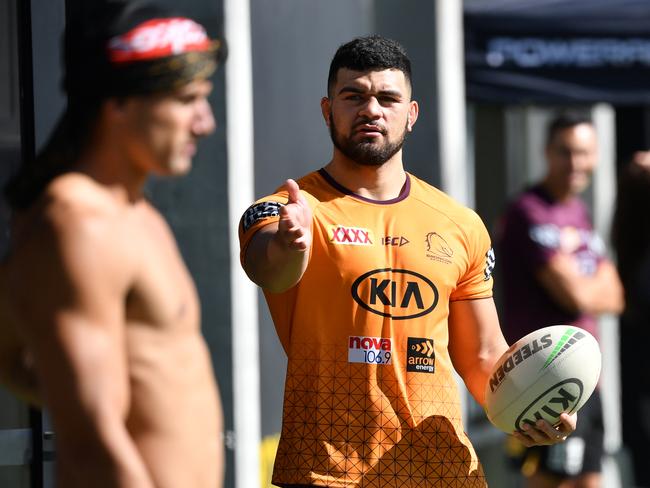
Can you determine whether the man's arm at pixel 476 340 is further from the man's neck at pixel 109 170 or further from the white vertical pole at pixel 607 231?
the white vertical pole at pixel 607 231

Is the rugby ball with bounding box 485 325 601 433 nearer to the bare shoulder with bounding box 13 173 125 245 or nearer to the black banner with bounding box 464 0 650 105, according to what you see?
the bare shoulder with bounding box 13 173 125 245

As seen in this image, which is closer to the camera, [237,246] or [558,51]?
[237,246]

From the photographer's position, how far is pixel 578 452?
705 cm

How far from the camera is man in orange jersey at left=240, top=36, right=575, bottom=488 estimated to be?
13.4ft

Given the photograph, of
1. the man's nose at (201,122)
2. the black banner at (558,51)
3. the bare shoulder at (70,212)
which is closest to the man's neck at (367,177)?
the man's nose at (201,122)

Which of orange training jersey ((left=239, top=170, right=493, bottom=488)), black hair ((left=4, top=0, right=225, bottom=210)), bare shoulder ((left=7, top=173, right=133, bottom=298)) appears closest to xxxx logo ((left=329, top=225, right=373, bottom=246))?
orange training jersey ((left=239, top=170, right=493, bottom=488))

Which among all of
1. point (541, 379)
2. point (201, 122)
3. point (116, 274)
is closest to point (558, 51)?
point (541, 379)

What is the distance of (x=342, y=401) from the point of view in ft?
13.4

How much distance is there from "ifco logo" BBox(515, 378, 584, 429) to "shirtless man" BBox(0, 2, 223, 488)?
146 cm

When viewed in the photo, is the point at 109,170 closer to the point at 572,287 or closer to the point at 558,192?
the point at 572,287

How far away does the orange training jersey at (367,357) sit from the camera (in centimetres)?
408

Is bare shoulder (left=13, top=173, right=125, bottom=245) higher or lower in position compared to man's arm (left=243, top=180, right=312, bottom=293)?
higher

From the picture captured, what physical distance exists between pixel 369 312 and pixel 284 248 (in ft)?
1.52

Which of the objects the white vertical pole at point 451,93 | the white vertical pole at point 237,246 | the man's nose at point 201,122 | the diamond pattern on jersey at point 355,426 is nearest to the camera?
the man's nose at point 201,122
